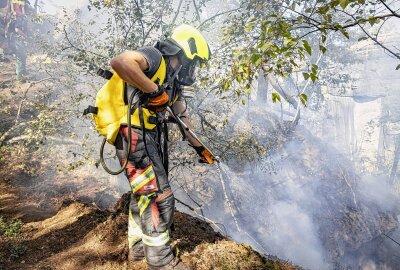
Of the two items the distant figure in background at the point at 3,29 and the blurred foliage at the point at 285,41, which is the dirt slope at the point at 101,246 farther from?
the distant figure in background at the point at 3,29

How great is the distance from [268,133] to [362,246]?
870 centimetres

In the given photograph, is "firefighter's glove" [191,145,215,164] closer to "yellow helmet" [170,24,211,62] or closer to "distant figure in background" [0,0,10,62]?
"yellow helmet" [170,24,211,62]

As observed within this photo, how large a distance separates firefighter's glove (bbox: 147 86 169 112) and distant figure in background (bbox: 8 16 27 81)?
44.0ft

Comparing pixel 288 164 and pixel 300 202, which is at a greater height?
pixel 288 164

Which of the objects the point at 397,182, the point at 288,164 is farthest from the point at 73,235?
the point at 397,182

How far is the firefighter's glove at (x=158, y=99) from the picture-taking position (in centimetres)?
228

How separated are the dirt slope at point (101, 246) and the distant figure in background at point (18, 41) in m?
11.8

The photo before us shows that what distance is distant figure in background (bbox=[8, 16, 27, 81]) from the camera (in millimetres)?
12720

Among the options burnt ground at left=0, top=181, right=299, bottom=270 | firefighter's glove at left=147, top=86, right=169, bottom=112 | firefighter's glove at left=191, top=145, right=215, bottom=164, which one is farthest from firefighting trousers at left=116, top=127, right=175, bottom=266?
firefighter's glove at left=191, top=145, right=215, bottom=164

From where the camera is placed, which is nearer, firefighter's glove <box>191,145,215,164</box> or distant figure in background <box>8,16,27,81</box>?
firefighter's glove <box>191,145,215,164</box>

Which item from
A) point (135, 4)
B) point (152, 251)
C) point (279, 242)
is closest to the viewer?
point (152, 251)

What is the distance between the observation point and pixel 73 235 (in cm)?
346

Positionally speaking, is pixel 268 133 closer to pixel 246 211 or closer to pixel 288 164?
pixel 288 164

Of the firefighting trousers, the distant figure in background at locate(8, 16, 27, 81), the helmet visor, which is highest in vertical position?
the distant figure in background at locate(8, 16, 27, 81)
